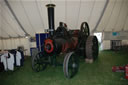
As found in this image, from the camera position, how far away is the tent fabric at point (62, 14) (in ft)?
16.2

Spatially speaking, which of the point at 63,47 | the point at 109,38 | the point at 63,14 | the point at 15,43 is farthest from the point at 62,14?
the point at 109,38

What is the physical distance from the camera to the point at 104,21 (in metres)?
5.96

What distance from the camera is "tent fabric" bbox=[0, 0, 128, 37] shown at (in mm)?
4939

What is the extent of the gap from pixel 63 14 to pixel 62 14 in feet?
0.16

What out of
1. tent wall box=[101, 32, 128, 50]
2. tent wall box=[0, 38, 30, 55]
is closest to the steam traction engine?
tent wall box=[0, 38, 30, 55]

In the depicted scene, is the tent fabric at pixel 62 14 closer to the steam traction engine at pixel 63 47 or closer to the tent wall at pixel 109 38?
the tent wall at pixel 109 38

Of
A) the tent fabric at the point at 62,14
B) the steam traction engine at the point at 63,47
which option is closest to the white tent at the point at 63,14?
the tent fabric at the point at 62,14

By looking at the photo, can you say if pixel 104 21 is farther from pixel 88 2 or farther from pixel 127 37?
pixel 127 37

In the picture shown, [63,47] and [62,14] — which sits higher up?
[62,14]

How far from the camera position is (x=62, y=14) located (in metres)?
5.41

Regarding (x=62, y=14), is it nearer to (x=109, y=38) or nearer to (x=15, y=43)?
Result: (x=15, y=43)

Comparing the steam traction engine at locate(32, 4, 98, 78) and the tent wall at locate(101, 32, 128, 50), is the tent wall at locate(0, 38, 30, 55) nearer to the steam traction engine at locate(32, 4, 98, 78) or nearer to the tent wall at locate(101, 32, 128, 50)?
the steam traction engine at locate(32, 4, 98, 78)

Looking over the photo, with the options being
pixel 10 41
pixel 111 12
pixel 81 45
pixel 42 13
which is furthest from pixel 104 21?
pixel 10 41

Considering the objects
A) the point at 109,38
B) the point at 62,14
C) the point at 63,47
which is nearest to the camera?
the point at 63,47
